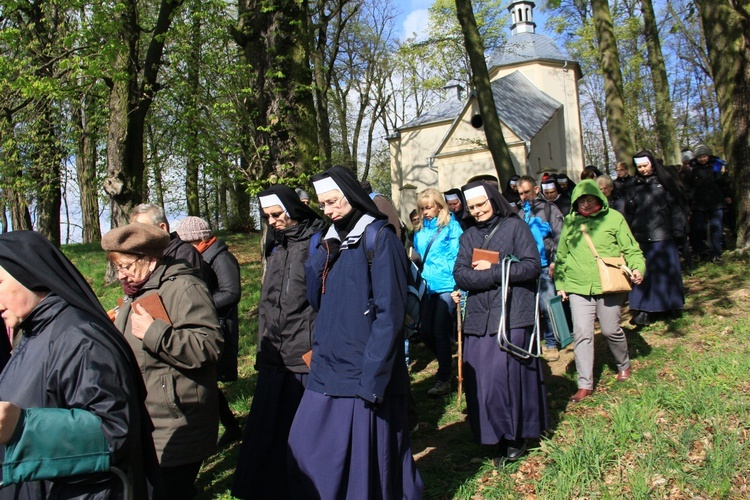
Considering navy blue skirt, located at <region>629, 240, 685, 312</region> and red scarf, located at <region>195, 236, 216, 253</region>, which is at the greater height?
red scarf, located at <region>195, 236, 216, 253</region>

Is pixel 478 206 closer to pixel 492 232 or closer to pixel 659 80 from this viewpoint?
pixel 492 232

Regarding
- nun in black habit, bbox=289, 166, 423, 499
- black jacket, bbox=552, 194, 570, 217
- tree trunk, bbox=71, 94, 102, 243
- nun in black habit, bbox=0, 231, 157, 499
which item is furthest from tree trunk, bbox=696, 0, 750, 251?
tree trunk, bbox=71, 94, 102, 243

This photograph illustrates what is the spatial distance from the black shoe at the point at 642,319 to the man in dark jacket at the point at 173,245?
5335mm

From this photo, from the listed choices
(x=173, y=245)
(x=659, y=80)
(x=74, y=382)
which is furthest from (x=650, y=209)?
(x=659, y=80)

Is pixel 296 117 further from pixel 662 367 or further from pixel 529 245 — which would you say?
pixel 662 367

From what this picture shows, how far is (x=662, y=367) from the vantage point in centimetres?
607

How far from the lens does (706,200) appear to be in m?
10.0

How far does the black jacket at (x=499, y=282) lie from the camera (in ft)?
14.7

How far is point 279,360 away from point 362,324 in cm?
113

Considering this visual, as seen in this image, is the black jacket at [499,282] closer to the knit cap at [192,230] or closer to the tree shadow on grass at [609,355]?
the tree shadow on grass at [609,355]

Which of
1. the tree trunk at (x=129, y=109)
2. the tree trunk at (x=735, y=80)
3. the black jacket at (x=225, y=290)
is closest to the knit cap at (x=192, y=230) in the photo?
the black jacket at (x=225, y=290)

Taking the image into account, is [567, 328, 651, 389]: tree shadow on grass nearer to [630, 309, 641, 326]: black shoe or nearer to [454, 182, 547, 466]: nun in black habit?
[630, 309, 641, 326]: black shoe

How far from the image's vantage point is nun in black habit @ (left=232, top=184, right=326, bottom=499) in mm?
4117

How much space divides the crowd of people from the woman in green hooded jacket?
2 centimetres
